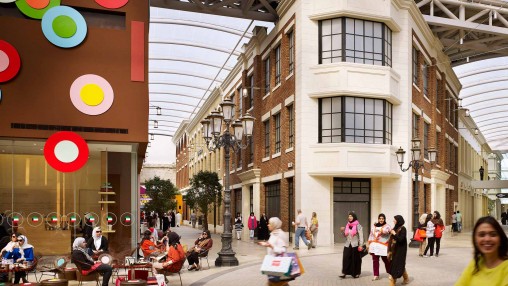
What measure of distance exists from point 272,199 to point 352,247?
14852 millimetres

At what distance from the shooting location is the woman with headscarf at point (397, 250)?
11.6m

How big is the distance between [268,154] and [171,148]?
50.8 meters

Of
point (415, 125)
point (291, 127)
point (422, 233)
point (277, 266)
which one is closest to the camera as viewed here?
point (277, 266)

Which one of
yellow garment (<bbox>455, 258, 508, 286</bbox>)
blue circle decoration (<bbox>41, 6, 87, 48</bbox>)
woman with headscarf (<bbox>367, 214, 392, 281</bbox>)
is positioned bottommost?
woman with headscarf (<bbox>367, 214, 392, 281</bbox>)


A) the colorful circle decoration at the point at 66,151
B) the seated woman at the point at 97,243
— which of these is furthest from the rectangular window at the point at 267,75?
the seated woman at the point at 97,243

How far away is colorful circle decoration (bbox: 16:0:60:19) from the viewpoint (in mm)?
16141

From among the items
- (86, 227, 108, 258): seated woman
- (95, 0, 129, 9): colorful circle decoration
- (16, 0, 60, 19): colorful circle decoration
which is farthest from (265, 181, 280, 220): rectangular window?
(16, 0, 60, 19): colorful circle decoration

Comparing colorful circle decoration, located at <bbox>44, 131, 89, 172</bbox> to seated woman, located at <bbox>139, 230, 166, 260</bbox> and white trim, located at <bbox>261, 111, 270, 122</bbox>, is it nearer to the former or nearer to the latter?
seated woman, located at <bbox>139, 230, 166, 260</bbox>

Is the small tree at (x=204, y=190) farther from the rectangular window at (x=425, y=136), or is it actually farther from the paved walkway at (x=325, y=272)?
the paved walkway at (x=325, y=272)

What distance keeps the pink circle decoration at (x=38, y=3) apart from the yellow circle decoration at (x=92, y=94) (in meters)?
2.54

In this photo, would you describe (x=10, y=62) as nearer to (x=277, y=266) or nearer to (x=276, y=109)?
(x=277, y=266)

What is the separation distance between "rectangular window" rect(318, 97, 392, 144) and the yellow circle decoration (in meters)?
10.1

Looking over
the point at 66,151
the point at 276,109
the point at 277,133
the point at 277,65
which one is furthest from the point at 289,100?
the point at 66,151

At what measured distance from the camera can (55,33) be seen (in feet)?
53.6
